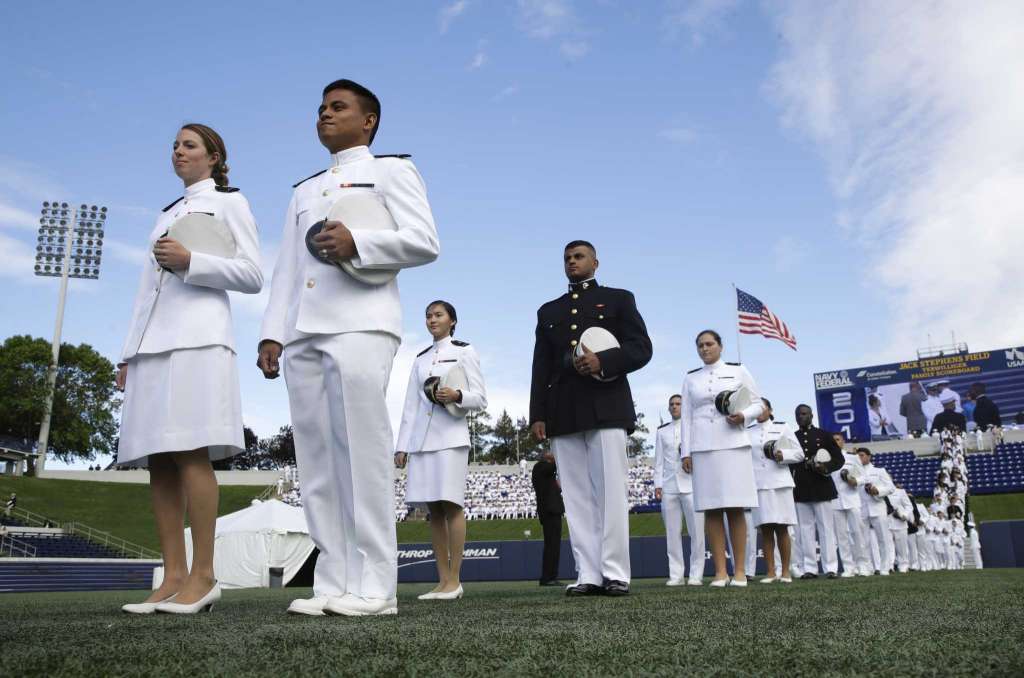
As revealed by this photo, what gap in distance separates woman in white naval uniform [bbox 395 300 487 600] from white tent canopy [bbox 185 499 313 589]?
36.3 feet

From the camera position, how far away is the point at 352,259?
3.45 metres

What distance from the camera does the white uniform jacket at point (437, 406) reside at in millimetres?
6246

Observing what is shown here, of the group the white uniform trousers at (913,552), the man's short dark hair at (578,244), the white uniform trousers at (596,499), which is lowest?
the white uniform trousers at (913,552)

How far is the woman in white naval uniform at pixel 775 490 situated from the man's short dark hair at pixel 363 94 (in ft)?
21.1

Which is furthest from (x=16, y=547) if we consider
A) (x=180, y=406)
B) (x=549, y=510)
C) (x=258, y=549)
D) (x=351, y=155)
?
(x=351, y=155)

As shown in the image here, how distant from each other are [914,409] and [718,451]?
45.7 metres

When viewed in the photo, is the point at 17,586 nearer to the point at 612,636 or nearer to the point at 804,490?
the point at 804,490

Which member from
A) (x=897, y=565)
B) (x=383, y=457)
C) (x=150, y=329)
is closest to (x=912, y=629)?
(x=383, y=457)

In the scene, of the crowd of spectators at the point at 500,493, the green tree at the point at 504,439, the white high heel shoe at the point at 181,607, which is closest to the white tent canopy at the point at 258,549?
the white high heel shoe at the point at 181,607

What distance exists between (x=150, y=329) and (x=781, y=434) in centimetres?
819

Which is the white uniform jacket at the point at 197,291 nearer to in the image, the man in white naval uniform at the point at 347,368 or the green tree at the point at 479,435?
the man in white naval uniform at the point at 347,368

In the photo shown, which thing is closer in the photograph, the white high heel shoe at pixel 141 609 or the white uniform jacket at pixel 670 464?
the white high heel shoe at pixel 141 609

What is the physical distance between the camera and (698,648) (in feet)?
6.55

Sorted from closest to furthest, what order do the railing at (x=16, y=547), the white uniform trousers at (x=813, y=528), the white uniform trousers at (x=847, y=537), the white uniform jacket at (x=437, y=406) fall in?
1. the white uniform jacket at (x=437, y=406)
2. the white uniform trousers at (x=813, y=528)
3. the white uniform trousers at (x=847, y=537)
4. the railing at (x=16, y=547)
